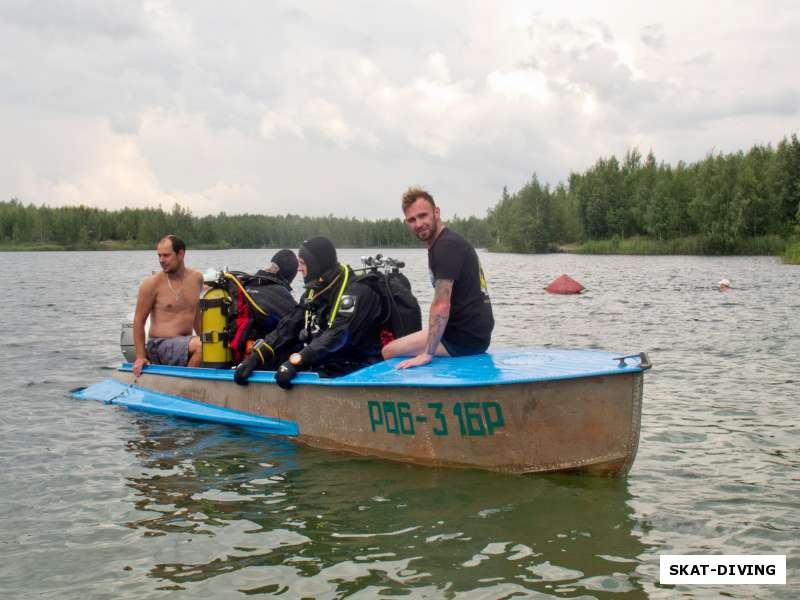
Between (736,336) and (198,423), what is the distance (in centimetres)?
1198

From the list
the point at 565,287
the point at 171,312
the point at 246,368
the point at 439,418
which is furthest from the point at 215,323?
the point at 565,287

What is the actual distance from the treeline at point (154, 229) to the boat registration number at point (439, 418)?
11913 centimetres

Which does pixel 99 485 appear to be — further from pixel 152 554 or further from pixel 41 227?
pixel 41 227

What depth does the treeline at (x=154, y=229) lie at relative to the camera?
449 feet

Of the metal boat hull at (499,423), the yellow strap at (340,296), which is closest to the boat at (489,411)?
the metal boat hull at (499,423)

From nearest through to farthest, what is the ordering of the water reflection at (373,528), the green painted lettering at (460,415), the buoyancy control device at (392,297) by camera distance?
the water reflection at (373,528), the green painted lettering at (460,415), the buoyancy control device at (392,297)

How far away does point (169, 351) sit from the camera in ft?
32.5

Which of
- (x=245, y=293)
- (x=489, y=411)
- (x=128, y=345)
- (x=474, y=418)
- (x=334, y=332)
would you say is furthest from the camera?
(x=128, y=345)

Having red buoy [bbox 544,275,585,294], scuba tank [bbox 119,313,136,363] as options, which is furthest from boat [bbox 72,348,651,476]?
red buoy [bbox 544,275,585,294]

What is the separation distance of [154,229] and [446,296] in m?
141

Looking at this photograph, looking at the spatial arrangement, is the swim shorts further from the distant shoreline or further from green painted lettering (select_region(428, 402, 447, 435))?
the distant shoreline

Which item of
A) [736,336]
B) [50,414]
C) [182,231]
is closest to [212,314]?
[50,414]

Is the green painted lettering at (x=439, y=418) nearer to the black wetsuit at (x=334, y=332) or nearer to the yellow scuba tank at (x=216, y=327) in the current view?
the black wetsuit at (x=334, y=332)

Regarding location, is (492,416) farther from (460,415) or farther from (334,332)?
(334,332)
